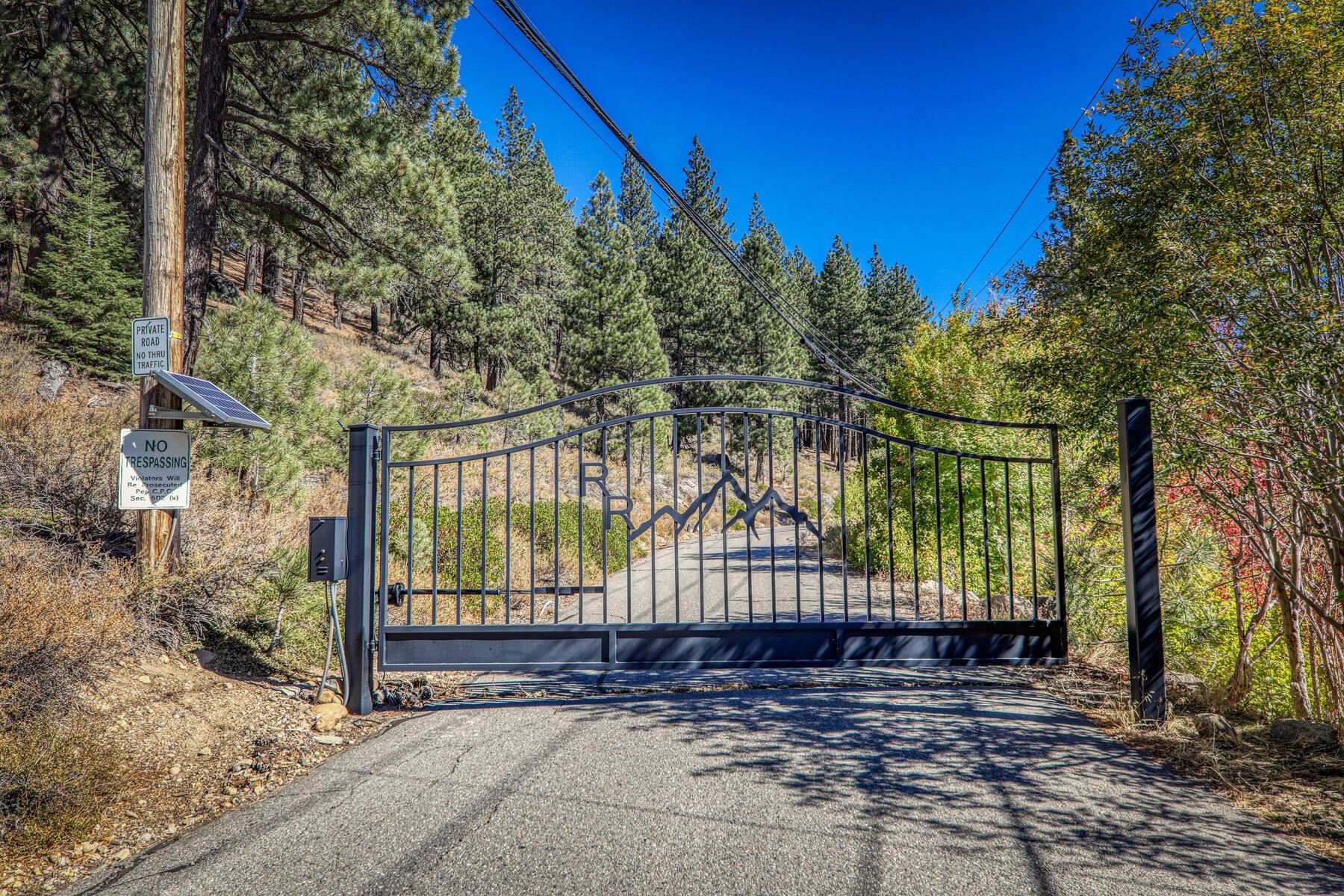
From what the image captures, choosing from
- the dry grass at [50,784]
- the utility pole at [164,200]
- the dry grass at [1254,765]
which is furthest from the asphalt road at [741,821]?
the utility pole at [164,200]

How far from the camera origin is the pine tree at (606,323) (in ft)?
79.5

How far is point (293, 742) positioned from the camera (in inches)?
155

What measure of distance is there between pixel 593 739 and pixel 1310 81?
5.60m

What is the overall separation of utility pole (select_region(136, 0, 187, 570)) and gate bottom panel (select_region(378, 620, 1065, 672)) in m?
1.97

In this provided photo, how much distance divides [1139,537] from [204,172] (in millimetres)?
8047

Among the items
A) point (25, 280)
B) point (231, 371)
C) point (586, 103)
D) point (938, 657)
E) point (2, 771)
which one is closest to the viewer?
point (2, 771)

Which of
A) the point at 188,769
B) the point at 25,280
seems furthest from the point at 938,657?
the point at 25,280

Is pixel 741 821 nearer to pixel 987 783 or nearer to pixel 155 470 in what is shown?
pixel 987 783

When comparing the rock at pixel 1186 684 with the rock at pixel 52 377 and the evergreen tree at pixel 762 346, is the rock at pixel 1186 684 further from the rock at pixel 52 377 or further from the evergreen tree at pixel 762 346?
the evergreen tree at pixel 762 346

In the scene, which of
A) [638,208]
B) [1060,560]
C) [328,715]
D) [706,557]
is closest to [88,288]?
[328,715]

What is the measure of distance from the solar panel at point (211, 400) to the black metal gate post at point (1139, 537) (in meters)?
5.60

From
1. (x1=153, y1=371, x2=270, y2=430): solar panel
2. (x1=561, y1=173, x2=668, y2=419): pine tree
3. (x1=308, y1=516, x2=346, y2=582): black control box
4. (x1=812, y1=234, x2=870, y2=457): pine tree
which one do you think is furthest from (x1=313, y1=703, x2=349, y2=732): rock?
(x1=812, y1=234, x2=870, y2=457): pine tree

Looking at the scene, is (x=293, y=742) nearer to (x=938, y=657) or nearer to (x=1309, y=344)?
(x=938, y=657)

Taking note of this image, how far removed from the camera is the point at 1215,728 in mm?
3871
